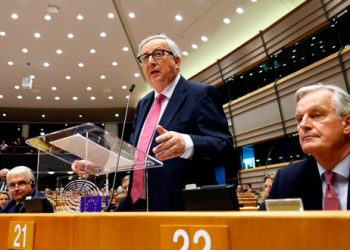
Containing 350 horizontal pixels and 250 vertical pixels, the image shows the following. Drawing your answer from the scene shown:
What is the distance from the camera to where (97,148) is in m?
1.43

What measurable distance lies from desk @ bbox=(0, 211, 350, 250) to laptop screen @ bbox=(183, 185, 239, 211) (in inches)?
2.8

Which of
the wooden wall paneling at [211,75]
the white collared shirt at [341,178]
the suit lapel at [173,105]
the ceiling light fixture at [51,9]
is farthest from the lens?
the wooden wall paneling at [211,75]

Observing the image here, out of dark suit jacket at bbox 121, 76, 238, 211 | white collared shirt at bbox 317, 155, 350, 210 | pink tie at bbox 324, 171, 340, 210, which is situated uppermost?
dark suit jacket at bbox 121, 76, 238, 211

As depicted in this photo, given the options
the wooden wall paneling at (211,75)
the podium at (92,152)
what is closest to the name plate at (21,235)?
the podium at (92,152)

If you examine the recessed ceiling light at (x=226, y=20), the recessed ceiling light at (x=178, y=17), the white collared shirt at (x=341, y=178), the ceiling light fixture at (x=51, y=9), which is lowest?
the white collared shirt at (x=341, y=178)

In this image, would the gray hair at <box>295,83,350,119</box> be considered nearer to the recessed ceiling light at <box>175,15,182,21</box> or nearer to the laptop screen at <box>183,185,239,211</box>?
the laptop screen at <box>183,185,239,211</box>

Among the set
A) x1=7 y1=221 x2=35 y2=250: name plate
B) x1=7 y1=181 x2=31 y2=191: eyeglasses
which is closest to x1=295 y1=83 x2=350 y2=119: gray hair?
x1=7 y1=221 x2=35 y2=250: name plate

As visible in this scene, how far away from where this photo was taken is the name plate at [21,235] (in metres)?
1.10

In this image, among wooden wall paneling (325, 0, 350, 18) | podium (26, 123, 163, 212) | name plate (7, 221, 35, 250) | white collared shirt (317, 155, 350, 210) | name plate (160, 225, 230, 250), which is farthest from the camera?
wooden wall paneling (325, 0, 350, 18)

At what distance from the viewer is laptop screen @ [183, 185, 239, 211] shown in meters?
0.73

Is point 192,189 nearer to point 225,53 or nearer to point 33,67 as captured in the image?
point 225,53

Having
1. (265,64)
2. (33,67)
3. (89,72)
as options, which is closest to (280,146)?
(265,64)

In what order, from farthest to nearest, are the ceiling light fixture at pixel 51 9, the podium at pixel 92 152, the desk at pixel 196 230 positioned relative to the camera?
the ceiling light fixture at pixel 51 9, the podium at pixel 92 152, the desk at pixel 196 230

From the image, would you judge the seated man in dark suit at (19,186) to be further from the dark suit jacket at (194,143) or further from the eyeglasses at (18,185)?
the dark suit jacket at (194,143)
